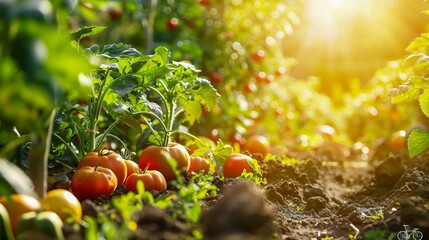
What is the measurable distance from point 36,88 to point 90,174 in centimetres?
131

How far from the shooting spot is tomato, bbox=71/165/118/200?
2.93 meters

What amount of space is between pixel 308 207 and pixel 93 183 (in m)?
1.20

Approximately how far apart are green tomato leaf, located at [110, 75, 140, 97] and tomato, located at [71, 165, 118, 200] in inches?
17.2

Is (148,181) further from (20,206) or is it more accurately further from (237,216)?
(237,216)

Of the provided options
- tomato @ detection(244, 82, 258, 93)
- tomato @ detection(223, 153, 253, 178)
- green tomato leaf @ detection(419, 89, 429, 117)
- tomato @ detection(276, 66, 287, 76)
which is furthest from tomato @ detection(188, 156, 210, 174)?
tomato @ detection(276, 66, 287, 76)

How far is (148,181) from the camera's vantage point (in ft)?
9.95

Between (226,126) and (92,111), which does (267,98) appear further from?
(92,111)

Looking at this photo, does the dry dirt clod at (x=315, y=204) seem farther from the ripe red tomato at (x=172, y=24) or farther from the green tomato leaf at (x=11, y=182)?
the ripe red tomato at (x=172, y=24)

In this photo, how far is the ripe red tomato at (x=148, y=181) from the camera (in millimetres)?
3027

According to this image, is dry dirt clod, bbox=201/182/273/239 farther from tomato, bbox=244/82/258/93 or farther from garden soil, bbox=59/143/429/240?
tomato, bbox=244/82/258/93

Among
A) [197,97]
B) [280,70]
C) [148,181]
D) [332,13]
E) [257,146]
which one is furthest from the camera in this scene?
[332,13]

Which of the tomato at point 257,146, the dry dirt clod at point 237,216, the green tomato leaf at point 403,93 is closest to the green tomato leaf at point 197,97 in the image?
the green tomato leaf at point 403,93

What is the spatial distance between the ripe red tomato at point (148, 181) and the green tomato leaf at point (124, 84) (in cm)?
42

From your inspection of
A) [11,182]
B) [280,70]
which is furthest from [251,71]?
[11,182]
